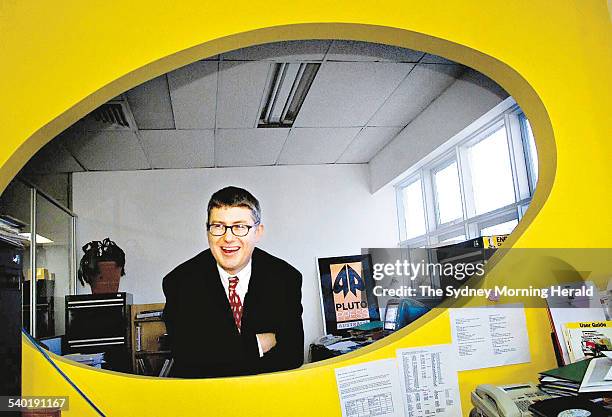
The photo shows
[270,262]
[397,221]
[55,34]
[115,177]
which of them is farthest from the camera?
[397,221]

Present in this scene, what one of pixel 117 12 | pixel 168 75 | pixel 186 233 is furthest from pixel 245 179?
pixel 117 12

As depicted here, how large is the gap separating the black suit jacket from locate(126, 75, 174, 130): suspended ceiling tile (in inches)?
42.3

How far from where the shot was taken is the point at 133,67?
234 centimetres

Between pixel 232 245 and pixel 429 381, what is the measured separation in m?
1.15

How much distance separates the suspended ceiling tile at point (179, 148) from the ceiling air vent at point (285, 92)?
396 mm

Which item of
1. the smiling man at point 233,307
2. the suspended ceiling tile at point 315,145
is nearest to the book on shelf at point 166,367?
the smiling man at point 233,307

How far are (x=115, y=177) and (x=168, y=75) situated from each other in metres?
0.72

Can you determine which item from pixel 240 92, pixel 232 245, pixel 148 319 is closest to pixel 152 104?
pixel 240 92

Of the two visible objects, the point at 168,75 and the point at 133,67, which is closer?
the point at 133,67

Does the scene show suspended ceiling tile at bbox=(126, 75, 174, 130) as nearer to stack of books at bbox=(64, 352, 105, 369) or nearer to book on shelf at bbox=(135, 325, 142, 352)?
book on shelf at bbox=(135, 325, 142, 352)

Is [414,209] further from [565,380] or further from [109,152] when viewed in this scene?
[565,380]

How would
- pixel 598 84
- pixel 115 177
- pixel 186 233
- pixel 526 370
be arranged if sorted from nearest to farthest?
pixel 526 370, pixel 598 84, pixel 186 233, pixel 115 177

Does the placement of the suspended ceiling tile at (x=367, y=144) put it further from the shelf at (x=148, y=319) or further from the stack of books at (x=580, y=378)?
the stack of books at (x=580, y=378)

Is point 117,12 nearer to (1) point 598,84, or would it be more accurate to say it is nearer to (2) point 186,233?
(2) point 186,233
